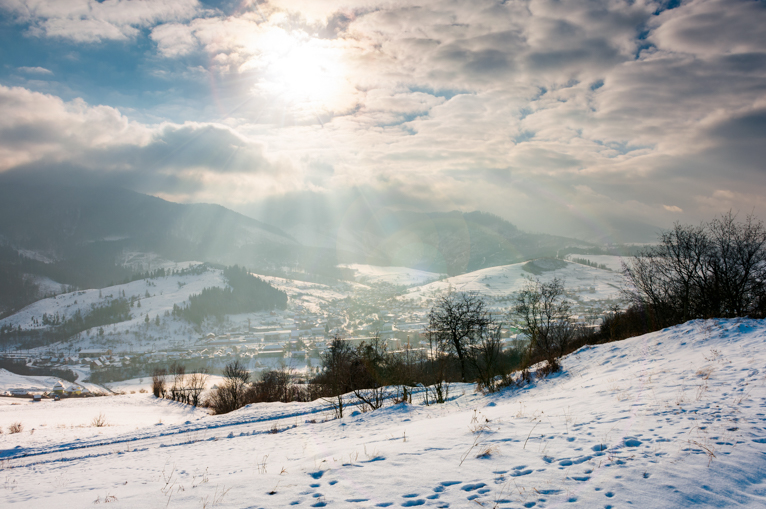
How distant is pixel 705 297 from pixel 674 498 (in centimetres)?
Result: 2767

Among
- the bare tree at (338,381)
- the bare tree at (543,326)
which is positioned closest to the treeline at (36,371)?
the bare tree at (338,381)

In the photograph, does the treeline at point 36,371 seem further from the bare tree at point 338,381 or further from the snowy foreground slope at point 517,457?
the snowy foreground slope at point 517,457

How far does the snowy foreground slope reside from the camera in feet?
17.3

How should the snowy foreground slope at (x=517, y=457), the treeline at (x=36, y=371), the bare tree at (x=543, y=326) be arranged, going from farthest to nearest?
the treeline at (x=36, y=371) → the bare tree at (x=543, y=326) → the snowy foreground slope at (x=517, y=457)

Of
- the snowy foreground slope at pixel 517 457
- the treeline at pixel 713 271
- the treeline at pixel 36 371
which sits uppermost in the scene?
the treeline at pixel 713 271

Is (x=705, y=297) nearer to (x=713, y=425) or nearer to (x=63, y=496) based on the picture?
(x=713, y=425)

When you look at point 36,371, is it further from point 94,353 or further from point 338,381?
point 338,381

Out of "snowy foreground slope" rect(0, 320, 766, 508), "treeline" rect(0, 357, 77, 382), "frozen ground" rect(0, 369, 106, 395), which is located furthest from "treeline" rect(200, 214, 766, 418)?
"treeline" rect(0, 357, 77, 382)

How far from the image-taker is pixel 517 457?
669 cm

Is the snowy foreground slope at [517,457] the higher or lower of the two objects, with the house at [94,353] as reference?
higher

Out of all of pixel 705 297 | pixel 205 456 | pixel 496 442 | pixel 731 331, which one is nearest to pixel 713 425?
pixel 496 442

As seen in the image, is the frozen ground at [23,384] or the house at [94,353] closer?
the frozen ground at [23,384]

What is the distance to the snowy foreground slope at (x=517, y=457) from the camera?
208 inches

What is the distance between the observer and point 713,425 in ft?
22.2
